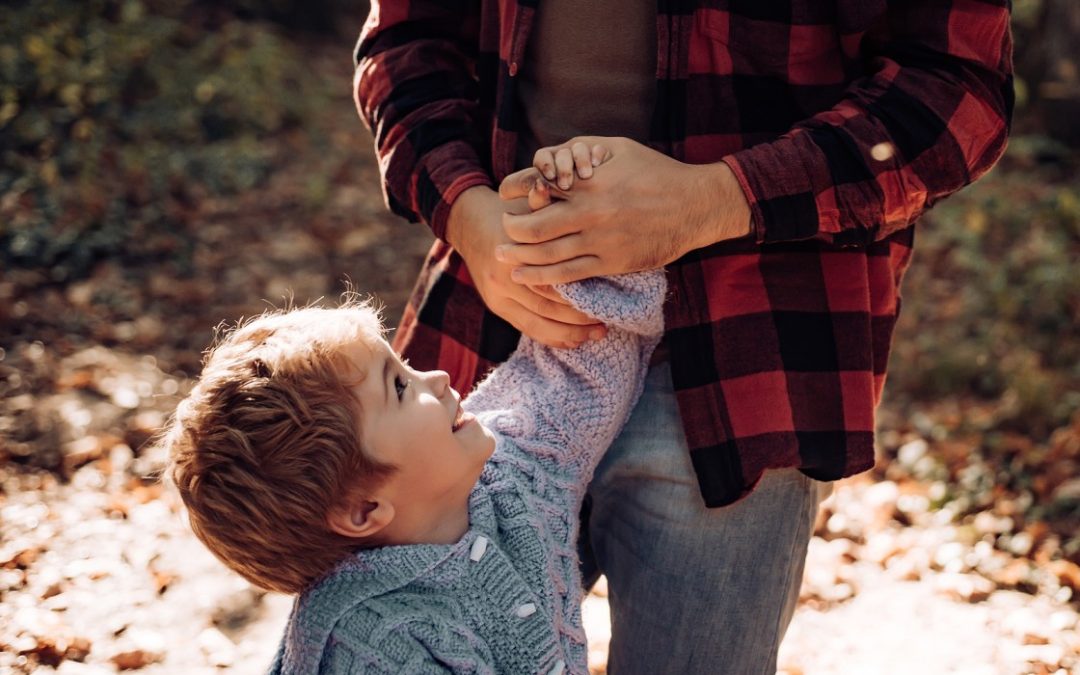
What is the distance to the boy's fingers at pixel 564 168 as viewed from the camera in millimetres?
→ 1634

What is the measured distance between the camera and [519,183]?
173cm

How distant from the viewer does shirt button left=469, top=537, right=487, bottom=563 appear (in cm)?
175

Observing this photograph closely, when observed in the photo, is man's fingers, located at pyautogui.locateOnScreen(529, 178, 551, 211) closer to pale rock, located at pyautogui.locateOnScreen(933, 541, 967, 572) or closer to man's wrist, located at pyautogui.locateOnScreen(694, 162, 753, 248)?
man's wrist, located at pyautogui.locateOnScreen(694, 162, 753, 248)

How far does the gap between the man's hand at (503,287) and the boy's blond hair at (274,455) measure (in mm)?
294

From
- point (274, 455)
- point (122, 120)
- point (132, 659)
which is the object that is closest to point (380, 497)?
point (274, 455)

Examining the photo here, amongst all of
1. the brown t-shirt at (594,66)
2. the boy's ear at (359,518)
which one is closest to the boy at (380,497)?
Result: the boy's ear at (359,518)

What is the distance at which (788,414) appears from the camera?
69.2 inches

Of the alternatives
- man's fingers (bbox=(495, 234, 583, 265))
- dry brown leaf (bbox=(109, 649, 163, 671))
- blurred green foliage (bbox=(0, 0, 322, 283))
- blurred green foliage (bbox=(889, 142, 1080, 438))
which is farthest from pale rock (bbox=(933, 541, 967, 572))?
blurred green foliage (bbox=(0, 0, 322, 283))

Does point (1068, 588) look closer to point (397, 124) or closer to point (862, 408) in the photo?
point (862, 408)

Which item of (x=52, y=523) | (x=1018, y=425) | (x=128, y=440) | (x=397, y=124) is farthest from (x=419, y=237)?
(x=397, y=124)

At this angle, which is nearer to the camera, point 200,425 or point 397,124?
point 200,425

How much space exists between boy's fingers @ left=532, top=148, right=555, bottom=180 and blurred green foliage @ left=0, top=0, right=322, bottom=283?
12.2ft

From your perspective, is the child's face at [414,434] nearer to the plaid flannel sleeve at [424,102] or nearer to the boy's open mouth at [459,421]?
the boy's open mouth at [459,421]

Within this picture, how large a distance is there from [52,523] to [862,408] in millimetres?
2748
